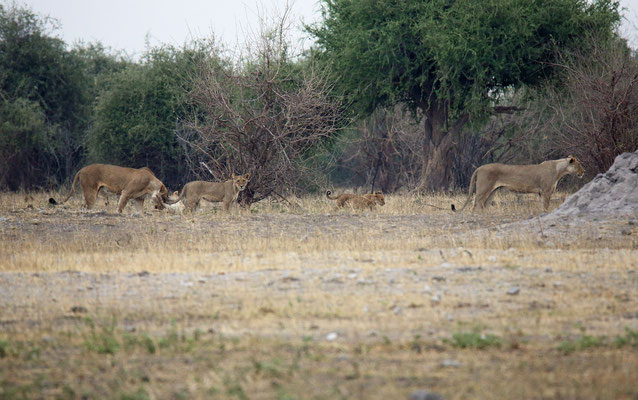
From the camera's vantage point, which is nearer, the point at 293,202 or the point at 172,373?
the point at 172,373

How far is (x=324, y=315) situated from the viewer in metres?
6.76

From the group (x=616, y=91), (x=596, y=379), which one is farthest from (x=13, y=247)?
(x=616, y=91)

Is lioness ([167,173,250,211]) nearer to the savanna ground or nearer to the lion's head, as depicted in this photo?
the lion's head

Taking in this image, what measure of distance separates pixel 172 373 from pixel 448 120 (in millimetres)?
21333

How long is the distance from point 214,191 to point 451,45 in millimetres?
8801

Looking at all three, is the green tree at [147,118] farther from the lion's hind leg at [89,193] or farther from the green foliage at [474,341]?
the green foliage at [474,341]

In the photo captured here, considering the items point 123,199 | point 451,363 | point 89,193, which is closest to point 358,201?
point 123,199

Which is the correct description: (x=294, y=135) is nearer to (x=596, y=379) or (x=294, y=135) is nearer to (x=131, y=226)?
(x=131, y=226)

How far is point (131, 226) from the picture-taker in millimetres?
14133

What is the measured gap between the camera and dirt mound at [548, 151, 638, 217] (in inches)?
543

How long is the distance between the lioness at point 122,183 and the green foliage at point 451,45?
27.7 feet

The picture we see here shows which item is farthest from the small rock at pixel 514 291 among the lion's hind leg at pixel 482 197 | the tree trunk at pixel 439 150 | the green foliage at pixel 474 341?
the tree trunk at pixel 439 150

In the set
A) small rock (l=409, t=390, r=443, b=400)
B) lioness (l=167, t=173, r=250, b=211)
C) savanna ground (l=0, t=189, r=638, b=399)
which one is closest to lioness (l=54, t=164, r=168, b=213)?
lioness (l=167, t=173, r=250, b=211)

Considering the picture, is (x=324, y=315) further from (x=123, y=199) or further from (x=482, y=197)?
(x=123, y=199)
